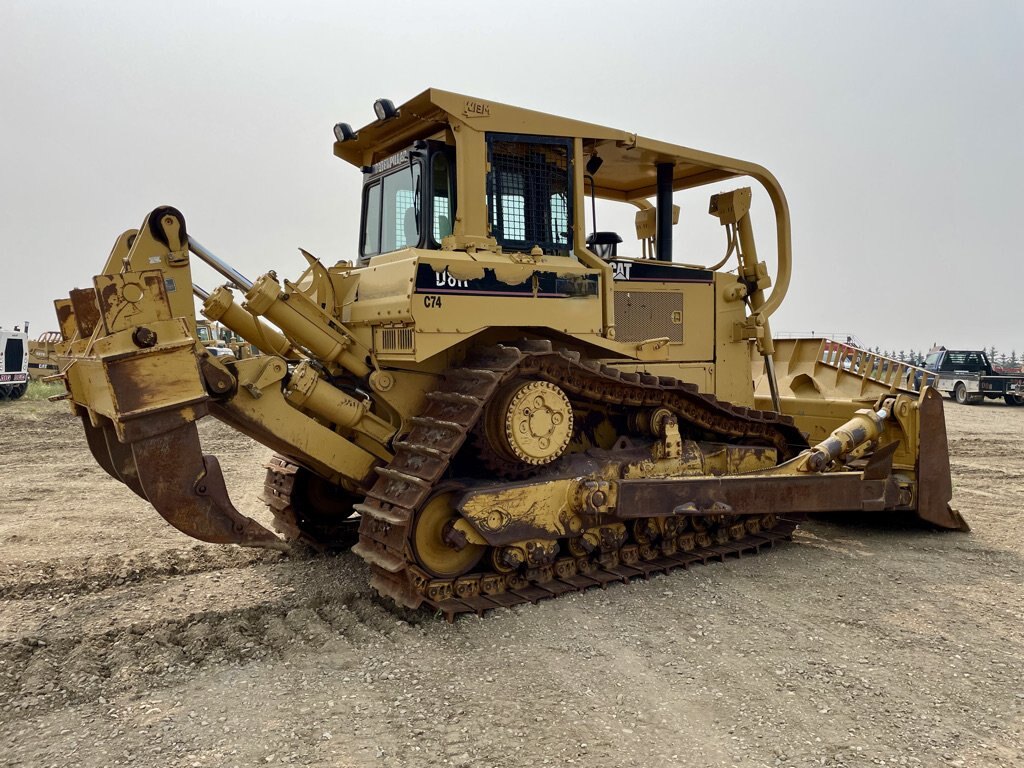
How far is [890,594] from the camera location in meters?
6.08

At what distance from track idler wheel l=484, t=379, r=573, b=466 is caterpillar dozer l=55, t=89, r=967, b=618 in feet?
0.07

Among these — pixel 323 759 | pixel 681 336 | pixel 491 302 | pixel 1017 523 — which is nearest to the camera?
pixel 323 759

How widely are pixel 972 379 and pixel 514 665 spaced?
26.6 meters

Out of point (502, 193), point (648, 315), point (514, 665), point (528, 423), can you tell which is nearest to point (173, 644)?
point (514, 665)

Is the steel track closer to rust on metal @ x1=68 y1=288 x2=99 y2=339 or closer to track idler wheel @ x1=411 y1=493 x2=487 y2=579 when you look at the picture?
track idler wheel @ x1=411 y1=493 x2=487 y2=579

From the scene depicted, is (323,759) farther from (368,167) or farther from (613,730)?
(368,167)

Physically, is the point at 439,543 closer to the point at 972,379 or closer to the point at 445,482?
the point at 445,482

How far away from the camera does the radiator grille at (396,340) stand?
5547 mm

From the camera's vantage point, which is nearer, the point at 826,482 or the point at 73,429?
the point at 826,482

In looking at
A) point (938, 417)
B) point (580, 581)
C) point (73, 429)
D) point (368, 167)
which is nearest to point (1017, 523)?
point (938, 417)

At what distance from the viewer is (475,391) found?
217 inches

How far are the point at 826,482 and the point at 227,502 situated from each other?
4983mm

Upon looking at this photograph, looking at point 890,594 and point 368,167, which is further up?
point 368,167

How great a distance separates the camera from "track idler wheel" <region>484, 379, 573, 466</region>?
5.61 m
